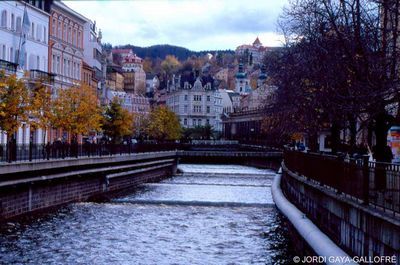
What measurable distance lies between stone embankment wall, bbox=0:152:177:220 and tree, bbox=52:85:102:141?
495 centimetres

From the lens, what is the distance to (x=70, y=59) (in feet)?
273

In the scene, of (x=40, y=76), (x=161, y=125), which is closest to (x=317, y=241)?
(x=40, y=76)

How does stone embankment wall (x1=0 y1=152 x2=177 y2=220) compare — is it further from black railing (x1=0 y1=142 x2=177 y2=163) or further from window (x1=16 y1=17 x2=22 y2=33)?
window (x1=16 y1=17 x2=22 y2=33)

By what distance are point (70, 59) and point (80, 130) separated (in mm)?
21046

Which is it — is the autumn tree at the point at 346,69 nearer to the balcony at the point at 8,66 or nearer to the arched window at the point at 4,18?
the balcony at the point at 8,66

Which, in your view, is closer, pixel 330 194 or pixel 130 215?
pixel 330 194

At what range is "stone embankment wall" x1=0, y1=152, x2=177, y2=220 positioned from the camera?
3455 centimetres

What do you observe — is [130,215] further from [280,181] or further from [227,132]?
[227,132]

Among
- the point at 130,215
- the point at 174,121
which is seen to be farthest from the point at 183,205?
the point at 174,121

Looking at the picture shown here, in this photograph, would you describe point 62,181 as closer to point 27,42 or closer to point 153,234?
Answer: point 153,234

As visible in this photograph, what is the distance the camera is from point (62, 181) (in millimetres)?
42875

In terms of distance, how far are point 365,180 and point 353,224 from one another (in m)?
1.08

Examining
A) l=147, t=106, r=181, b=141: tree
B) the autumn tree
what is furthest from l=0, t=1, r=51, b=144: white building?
l=147, t=106, r=181, b=141: tree

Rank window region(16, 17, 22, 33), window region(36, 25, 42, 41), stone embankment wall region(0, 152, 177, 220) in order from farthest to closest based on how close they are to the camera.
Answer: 1. window region(36, 25, 42, 41)
2. window region(16, 17, 22, 33)
3. stone embankment wall region(0, 152, 177, 220)
